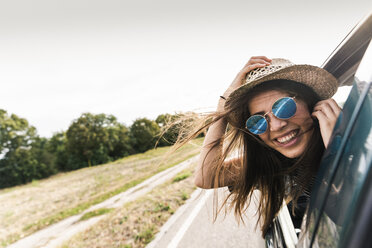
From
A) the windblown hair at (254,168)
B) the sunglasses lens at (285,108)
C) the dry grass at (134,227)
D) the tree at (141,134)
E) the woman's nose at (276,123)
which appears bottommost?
the dry grass at (134,227)

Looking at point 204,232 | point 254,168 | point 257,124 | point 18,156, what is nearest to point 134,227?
point 204,232

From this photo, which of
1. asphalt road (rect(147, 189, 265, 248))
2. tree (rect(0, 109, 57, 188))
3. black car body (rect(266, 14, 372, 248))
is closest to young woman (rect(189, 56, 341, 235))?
black car body (rect(266, 14, 372, 248))

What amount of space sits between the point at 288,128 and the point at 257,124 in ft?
0.70

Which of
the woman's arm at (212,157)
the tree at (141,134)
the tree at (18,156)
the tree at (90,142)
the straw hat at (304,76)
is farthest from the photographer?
the tree at (141,134)

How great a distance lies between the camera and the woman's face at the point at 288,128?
1.35 meters

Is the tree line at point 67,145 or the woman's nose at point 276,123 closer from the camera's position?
the woman's nose at point 276,123

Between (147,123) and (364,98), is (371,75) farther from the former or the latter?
(147,123)

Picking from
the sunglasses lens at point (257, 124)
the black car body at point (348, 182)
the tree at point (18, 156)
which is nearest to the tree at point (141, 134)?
the tree at point (18, 156)

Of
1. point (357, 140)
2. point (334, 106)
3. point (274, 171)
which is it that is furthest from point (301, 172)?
point (357, 140)

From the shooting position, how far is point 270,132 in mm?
1471

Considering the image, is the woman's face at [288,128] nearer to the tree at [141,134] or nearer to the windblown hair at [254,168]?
the windblown hair at [254,168]

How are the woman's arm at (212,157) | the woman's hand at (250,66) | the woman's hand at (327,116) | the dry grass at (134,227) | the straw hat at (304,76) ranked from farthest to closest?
the dry grass at (134,227) → the woman's arm at (212,157) → the woman's hand at (250,66) → the straw hat at (304,76) → the woman's hand at (327,116)

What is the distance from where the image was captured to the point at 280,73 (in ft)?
4.31

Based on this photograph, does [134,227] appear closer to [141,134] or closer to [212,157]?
[212,157]
